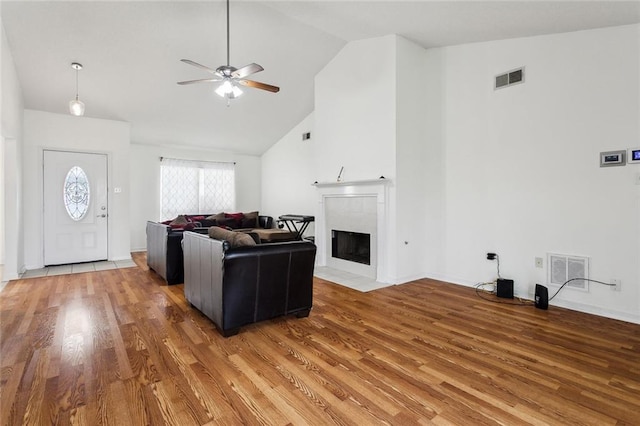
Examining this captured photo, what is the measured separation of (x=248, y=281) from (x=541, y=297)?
3064mm

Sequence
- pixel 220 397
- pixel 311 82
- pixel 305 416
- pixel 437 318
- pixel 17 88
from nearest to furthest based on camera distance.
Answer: pixel 305 416 → pixel 220 397 → pixel 437 318 → pixel 17 88 → pixel 311 82

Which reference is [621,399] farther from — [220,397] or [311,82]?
[311,82]

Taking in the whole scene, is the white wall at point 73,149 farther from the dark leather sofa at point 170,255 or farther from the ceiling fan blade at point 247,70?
the ceiling fan blade at point 247,70

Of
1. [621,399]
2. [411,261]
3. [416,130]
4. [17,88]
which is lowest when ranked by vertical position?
[621,399]

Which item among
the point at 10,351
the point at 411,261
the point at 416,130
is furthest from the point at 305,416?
the point at 416,130

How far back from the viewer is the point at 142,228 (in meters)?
7.26

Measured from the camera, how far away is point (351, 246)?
5188mm

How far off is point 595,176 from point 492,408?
2.80 metres

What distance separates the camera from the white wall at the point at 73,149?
5.25 m

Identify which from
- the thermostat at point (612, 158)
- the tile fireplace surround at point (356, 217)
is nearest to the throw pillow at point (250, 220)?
the tile fireplace surround at point (356, 217)

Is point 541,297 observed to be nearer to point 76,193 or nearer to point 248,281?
point 248,281

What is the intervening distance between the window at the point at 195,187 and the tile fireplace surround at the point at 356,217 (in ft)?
12.1

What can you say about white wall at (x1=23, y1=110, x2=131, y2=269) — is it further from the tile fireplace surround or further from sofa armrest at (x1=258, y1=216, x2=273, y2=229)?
the tile fireplace surround

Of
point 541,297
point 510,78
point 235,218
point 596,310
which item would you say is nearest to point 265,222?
point 235,218
